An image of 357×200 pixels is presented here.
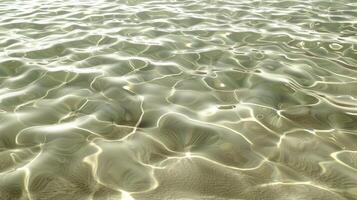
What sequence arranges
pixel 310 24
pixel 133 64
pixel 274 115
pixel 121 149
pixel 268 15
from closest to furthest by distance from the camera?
1. pixel 121 149
2. pixel 274 115
3. pixel 133 64
4. pixel 310 24
5. pixel 268 15

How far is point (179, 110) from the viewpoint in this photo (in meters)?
2.30

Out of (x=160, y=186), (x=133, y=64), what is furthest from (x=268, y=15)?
(x=160, y=186)

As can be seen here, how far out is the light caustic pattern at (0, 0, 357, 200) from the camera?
5.47ft

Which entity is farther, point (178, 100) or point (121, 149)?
point (178, 100)

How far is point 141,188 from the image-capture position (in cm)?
162

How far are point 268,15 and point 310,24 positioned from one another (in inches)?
24.7

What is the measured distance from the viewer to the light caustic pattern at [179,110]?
5.47ft

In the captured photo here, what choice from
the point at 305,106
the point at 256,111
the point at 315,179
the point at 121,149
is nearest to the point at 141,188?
the point at 121,149

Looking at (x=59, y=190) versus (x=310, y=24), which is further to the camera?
(x=310, y=24)

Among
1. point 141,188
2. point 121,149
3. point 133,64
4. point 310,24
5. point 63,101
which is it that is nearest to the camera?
point 141,188

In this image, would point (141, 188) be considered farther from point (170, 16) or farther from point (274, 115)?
point (170, 16)

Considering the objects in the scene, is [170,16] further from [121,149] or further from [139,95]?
[121,149]

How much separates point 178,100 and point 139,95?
30 cm

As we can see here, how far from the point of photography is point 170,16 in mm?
4723
